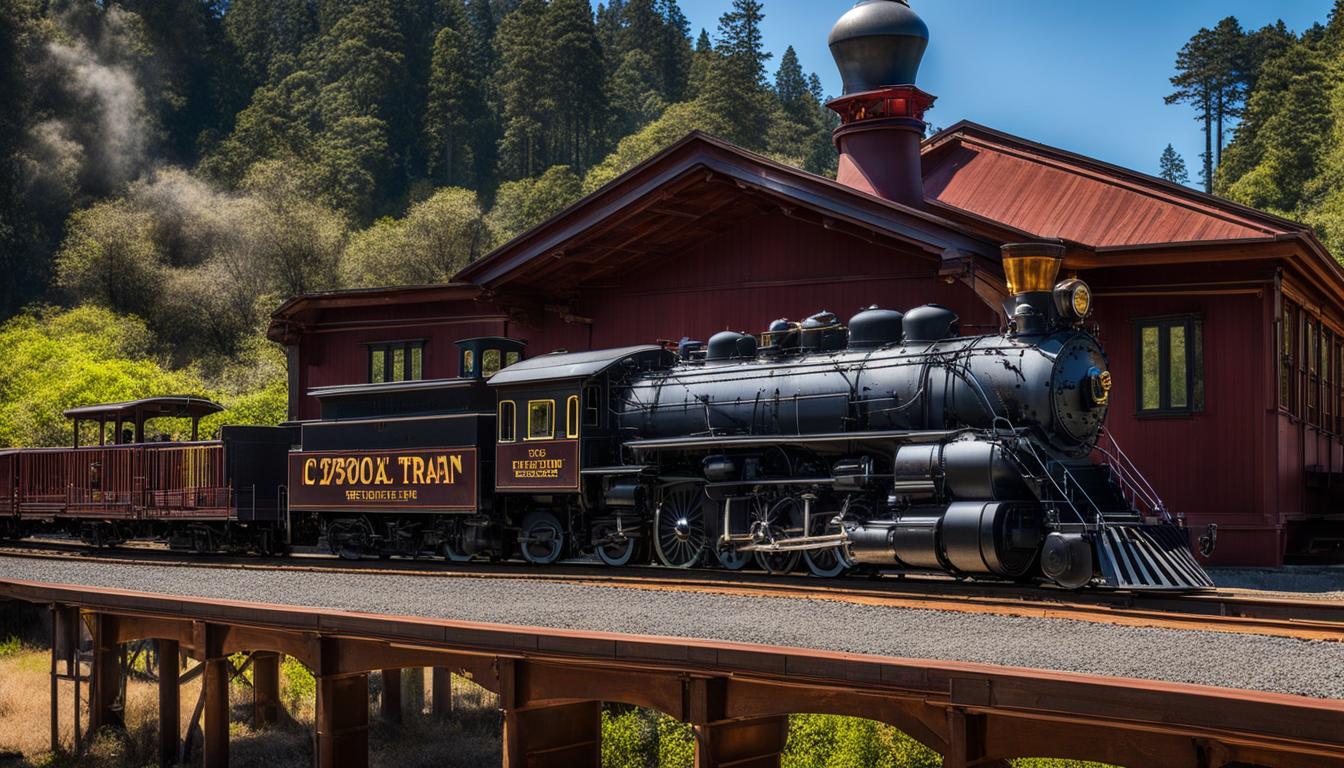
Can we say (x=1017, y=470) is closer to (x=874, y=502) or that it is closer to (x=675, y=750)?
(x=874, y=502)

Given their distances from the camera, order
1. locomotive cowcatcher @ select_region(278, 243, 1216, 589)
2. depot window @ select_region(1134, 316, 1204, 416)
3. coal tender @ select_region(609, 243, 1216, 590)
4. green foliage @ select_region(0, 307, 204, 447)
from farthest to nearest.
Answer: green foliage @ select_region(0, 307, 204, 447) < depot window @ select_region(1134, 316, 1204, 416) < locomotive cowcatcher @ select_region(278, 243, 1216, 589) < coal tender @ select_region(609, 243, 1216, 590)

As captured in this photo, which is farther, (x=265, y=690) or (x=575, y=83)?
(x=575, y=83)

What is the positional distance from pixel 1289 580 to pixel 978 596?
6.05 m

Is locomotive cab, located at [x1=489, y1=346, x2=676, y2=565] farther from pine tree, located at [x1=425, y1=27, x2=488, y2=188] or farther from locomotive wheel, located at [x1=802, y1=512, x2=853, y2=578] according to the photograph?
pine tree, located at [x1=425, y1=27, x2=488, y2=188]

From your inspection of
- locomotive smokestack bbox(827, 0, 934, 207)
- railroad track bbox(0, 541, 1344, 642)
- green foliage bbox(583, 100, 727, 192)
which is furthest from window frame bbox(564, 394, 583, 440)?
green foliage bbox(583, 100, 727, 192)

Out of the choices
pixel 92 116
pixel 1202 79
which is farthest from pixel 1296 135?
pixel 92 116

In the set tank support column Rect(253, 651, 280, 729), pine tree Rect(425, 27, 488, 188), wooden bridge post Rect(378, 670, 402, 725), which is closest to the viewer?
tank support column Rect(253, 651, 280, 729)

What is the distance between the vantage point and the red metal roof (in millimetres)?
19594

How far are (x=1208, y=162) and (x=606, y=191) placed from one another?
234ft

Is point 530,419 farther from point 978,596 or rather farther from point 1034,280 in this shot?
point 978,596

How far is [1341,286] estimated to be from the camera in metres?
21.2

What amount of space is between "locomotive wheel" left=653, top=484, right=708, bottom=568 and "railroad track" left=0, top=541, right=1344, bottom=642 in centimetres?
44

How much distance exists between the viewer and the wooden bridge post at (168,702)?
16328 mm

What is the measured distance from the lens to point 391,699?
66.6ft
